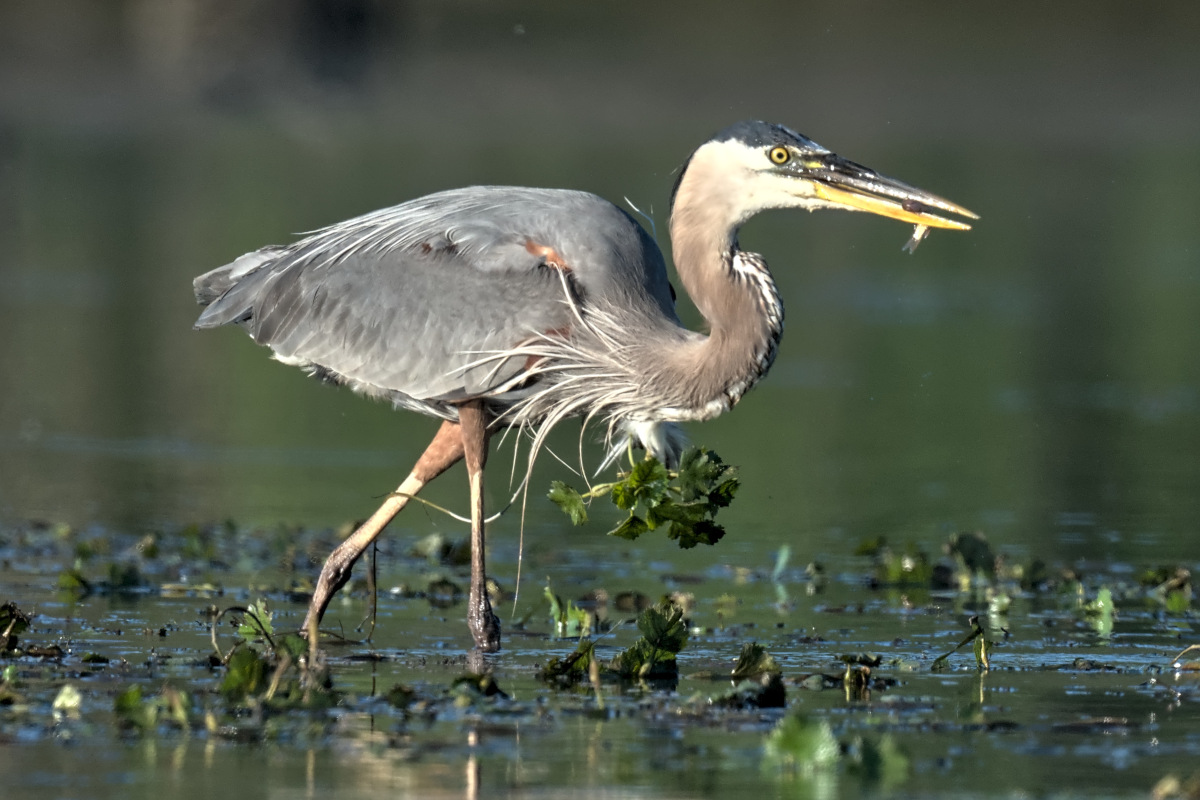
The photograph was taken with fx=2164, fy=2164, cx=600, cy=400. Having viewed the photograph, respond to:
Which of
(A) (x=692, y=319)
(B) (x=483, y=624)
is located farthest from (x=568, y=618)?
(A) (x=692, y=319)

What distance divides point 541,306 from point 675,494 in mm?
980

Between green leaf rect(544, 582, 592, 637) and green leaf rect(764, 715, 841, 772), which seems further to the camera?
green leaf rect(544, 582, 592, 637)

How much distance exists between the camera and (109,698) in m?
5.98

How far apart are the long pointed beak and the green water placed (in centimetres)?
144

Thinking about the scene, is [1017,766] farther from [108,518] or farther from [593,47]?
[593,47]

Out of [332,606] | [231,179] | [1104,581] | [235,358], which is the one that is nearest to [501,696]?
[332,606]

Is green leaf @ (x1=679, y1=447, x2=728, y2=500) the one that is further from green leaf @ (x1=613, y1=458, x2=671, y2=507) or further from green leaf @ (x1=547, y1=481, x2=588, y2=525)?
green leaf @ (x1=547, y1=481, x2=588, y2=525)

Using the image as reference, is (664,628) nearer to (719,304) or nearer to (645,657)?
(645,657)

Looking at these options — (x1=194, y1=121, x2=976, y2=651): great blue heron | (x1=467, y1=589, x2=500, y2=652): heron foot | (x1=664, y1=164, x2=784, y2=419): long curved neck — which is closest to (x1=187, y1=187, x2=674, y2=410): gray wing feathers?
(x1=194, y1=121, x2=976, y2=651): great blue heron

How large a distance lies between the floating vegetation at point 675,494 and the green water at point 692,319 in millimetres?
460

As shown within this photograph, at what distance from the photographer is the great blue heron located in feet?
23.3

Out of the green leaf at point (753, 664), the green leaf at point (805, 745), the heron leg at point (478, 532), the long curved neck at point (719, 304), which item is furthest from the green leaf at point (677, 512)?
the green leaf at point (805, 745)

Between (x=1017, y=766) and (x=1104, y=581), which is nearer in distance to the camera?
(x=1017, y=766)

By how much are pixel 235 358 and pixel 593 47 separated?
59.0 ft
